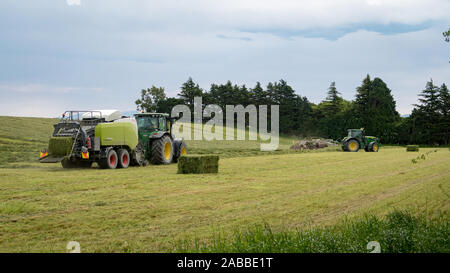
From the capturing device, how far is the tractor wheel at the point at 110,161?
47.4 ft

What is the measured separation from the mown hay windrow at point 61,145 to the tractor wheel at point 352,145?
69.0 feet

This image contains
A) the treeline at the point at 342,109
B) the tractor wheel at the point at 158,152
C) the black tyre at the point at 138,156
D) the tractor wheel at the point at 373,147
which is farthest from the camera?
the treeline at the point at 342,109

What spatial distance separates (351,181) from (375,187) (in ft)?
4.28

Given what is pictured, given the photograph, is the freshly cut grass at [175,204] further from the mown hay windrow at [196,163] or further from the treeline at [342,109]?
the treeline at [342,109]

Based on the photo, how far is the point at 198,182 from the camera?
37.0 feet

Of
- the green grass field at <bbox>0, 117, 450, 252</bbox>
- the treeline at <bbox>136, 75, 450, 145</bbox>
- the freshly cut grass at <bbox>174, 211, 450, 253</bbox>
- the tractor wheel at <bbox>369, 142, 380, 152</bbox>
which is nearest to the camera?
the freshly cut grass at <bbox>174, 211, 450, 253</bbox>

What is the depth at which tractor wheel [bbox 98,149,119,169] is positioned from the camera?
1446cm

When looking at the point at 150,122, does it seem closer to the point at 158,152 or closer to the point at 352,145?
the point at 158,152

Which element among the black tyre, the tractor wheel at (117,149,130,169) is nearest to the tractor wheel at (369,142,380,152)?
the black tyre

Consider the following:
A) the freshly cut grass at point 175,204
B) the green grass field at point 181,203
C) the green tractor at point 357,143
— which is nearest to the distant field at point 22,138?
the green grass field at point 181,203

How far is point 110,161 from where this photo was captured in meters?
14.8

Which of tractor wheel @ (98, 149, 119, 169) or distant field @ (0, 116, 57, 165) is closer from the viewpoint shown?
tractor wheel @ (98, 149, 119, 169)

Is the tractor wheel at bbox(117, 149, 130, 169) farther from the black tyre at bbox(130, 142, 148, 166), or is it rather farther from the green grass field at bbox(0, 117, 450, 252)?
the green grass field at bbox(0, 117, 450, 252)

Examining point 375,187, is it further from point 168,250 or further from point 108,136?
point 108,136
